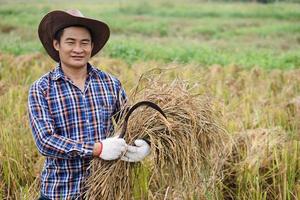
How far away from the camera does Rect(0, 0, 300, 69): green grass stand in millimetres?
10469

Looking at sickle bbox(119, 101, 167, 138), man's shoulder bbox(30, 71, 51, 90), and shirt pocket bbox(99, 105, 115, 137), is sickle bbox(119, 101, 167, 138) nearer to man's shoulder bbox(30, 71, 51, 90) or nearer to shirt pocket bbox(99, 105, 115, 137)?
shirt pocket bbox(99, 105, 115, 137)

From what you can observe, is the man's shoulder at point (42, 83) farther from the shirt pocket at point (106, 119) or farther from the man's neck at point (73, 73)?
the shirt pocket at point (106, 119)

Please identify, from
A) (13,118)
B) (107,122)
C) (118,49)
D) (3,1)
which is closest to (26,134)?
(13,118)

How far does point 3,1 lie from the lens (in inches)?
898

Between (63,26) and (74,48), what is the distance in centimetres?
10

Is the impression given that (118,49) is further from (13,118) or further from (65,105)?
(65,105)

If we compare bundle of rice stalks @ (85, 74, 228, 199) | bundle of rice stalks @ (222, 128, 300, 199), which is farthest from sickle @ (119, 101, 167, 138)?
bundle of rice stalks @ (222, 128, 300, 199)

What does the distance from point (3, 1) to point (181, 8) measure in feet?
24.8

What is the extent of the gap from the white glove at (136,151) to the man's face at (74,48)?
0.40 m

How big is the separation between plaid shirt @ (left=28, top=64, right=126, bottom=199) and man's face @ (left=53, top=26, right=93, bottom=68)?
6cm

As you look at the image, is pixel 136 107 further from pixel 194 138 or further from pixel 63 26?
pixel 63 26

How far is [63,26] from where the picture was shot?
2176mm

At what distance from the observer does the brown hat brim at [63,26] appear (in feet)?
7.07

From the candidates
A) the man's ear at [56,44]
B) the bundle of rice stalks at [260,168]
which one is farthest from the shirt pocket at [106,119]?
the bundle of rice stalks at [260,168]
